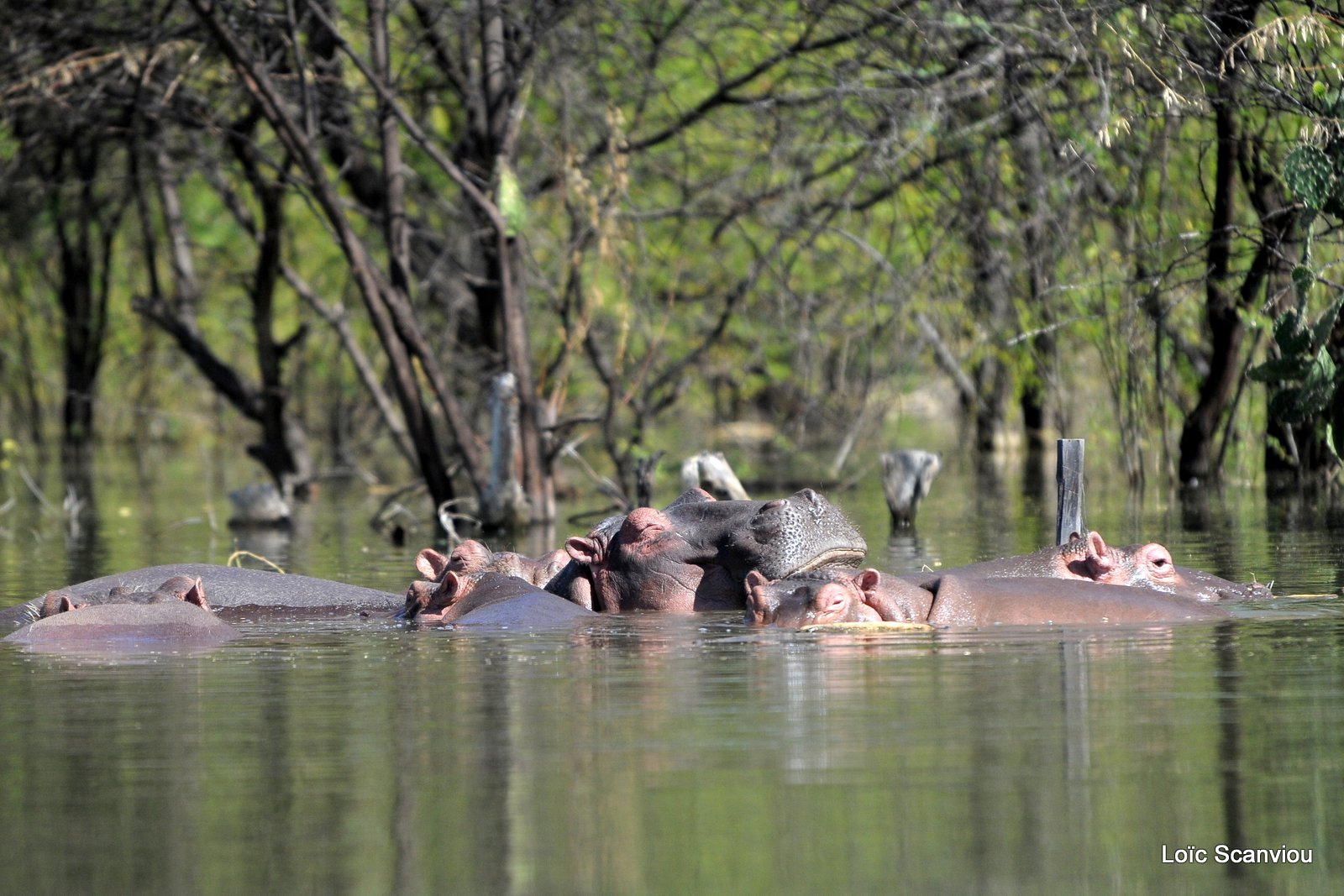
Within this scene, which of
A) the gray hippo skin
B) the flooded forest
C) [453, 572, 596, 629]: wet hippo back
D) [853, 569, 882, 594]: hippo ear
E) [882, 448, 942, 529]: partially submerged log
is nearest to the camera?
[853, 569, 882, 594]: hippo ear

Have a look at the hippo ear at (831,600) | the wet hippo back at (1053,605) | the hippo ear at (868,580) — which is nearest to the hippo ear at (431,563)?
the hippo ear at (831,600)

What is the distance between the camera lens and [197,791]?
171 inches

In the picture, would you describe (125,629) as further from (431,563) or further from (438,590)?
(431,563)

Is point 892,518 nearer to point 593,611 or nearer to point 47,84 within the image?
point 593,611

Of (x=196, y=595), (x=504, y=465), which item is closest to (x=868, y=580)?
(x=196, y=595)

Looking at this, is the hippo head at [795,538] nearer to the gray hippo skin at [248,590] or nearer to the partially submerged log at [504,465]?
the gray hippo skin at [248,590]

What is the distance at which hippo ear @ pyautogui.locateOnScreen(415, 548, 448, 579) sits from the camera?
7594 millimetres

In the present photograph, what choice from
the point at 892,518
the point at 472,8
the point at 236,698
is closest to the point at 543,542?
the point at 892,518

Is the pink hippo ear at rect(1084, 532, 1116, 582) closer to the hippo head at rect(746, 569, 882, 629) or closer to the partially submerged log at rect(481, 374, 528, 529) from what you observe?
the hippo head at rect(746, 569, 882, 629)

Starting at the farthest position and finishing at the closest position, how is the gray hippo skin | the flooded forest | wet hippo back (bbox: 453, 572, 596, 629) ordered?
the flooded forest < the gray hippo skin < wet hippo back (bbox: 453, 572, 596, 629)

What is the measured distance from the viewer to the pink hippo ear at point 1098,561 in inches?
277

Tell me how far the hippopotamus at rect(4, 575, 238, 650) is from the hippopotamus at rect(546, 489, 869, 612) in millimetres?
1338

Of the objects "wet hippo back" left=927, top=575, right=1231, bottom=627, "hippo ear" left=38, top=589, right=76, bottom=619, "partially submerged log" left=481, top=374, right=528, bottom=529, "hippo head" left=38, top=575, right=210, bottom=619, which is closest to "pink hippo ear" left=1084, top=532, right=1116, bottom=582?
"wet hippo back" left=927, top=575, right=1231, bottom=627

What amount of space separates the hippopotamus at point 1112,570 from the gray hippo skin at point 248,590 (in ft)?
7.65
